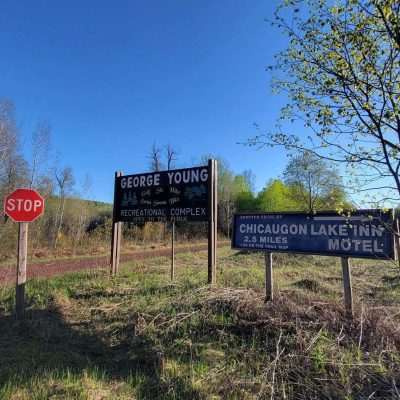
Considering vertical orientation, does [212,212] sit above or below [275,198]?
below

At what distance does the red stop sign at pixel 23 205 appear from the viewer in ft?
17.4

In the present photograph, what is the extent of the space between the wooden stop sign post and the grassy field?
39cm

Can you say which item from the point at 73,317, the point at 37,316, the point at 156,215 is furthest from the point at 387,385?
the point at 156,215

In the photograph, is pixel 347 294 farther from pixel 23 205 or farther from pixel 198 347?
pixel 23 205

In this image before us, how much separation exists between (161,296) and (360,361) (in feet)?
11.6

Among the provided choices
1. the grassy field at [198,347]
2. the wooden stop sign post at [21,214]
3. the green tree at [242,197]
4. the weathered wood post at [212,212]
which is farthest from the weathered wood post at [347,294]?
the green tree at [242,197]

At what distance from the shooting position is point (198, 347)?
3.66 metres

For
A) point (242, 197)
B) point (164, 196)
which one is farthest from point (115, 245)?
point (242, 197)

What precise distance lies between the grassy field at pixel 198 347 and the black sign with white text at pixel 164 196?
192 centimetres

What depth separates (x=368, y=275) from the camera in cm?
862

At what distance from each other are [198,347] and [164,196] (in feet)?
14.7

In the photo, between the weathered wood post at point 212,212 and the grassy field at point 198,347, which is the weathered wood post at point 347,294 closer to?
the grassy field at point 198,347

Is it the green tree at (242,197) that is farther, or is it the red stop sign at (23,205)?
the green tree at (242,197)

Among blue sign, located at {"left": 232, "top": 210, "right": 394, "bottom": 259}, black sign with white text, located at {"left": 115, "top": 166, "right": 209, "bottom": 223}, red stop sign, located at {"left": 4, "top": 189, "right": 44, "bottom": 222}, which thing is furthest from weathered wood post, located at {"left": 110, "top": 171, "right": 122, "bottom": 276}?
blue sign, located at {"left": 232, "top": 210, "right": 394, "bottom": 259}
